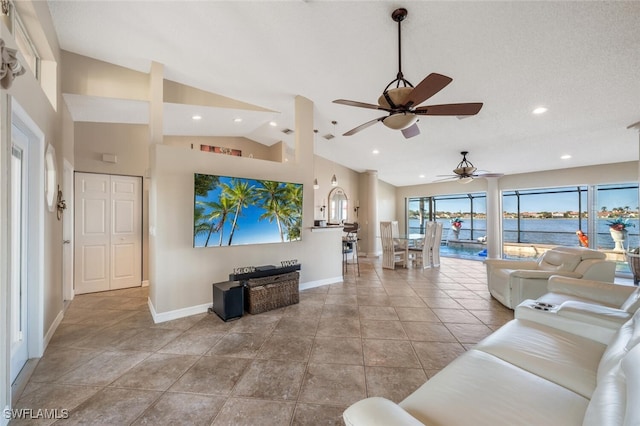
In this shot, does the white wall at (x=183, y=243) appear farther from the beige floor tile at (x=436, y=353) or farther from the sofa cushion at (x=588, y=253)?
the sofa cushion at (x=588, y=253)

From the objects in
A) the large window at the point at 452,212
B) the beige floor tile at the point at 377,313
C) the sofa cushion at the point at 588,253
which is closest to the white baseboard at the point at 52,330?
the beige floor tile at the point at 377,313

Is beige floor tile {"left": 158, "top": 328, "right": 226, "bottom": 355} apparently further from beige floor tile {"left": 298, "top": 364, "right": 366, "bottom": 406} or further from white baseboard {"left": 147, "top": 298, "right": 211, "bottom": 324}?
beige floor tile {"left": 298, "top": 364, "right": 366, "bottom": 406}

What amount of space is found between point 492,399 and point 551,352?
72cm

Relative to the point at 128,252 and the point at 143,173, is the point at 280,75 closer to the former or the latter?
the point at 143,173

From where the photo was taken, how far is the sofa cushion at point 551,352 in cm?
129

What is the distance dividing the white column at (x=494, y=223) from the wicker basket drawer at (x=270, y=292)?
20.6 feet

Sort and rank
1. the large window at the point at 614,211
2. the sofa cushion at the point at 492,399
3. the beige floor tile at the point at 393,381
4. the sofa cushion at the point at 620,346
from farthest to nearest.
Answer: the large window at the point at 614,211 → the beige floor tile at the point at 393,381 → the sofa cushion at the point at 620,346 → the sofa cushion at the point at 492,399

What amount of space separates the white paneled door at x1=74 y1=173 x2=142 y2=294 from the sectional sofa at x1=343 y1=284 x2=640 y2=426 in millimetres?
5041

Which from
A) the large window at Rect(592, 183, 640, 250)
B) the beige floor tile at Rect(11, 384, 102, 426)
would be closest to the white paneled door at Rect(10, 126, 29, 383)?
the beige floor tile at Rect(11, 384, 102, 426)

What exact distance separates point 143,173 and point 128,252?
1.42 meters

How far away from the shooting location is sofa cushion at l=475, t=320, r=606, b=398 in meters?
1.29

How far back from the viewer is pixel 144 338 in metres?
2.70

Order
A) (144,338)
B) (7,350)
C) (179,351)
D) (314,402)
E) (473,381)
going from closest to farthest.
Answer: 1. (473,381)
2. (7,350)
3. (314,402)
4. (179,351)
5. (144,338)

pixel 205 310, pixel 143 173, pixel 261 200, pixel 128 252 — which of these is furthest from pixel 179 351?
pixel 143 173
